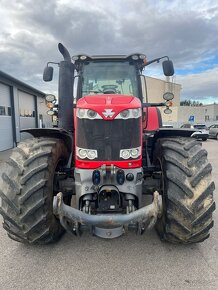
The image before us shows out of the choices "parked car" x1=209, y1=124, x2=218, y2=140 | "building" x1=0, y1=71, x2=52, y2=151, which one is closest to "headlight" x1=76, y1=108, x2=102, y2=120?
"building" x1=0, y1=71, x2=52, y2=151

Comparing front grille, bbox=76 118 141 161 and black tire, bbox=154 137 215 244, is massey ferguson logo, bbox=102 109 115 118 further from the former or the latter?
black tire, bbox=154 137 215 244

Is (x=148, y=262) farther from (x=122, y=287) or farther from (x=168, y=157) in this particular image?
(x=168, y=157)

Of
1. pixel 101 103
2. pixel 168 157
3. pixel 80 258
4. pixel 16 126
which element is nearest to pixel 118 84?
pixel 101 103

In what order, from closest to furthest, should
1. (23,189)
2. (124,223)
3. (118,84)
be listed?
1. (124,223)
2. (23,189)
3. (118,84)

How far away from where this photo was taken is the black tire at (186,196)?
2.69 meters

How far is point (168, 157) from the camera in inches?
116

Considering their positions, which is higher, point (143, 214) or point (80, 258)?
point (143, 214)

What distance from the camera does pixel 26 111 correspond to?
58.3 feet

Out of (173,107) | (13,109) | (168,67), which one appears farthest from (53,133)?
(173,107)

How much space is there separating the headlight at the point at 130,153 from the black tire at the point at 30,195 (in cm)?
87

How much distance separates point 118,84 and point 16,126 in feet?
40.9

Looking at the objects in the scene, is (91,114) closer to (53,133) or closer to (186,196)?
(53,133)

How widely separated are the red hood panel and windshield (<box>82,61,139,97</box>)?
99 cm

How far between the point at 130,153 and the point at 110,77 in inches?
64.4
